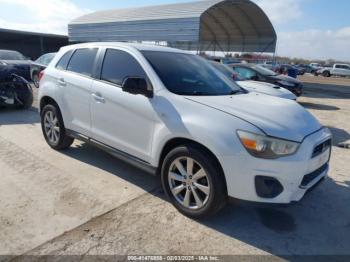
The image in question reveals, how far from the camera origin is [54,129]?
5.21 m

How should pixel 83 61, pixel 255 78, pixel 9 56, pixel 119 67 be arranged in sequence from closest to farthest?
pixel 119 67 → pixel 83 61 → pixel 255 78 → pixel 9 56

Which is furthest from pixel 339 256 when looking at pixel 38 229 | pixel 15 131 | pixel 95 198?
pixel 15 131

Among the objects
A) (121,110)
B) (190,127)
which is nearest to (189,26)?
(121,110)

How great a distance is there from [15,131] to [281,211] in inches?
210

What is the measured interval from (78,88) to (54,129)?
1.08 meters

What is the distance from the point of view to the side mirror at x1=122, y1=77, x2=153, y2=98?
3.46 m

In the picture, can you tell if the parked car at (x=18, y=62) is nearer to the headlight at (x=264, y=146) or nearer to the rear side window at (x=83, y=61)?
the rear side window at (x=83, y=61)

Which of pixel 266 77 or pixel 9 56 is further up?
pixel 9 56

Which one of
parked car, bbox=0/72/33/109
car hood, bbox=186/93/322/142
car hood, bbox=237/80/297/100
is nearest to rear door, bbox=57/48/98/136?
car hood, bbox=186/93/322/142

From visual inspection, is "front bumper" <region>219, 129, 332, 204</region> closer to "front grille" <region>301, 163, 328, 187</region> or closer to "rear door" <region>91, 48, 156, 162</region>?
"front grille" <region>301, 163, 328, 187</region>

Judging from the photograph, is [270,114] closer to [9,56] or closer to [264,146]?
[264,146]

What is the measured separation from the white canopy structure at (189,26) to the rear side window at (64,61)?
15.5 meters

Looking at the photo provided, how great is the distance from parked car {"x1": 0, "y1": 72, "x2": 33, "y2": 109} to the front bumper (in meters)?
7.23

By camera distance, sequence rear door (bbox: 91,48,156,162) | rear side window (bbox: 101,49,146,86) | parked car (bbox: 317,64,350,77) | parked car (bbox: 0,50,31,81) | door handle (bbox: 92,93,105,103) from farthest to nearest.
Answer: parked car (bbox: 317,64,350,77)
parked car (bbox: 0,50,31,81)
door handle (bbox: 92,93,105,103)
rear side window (bbox: 101,49,146,86)
rear door (bbox: 91,48,156,162)
